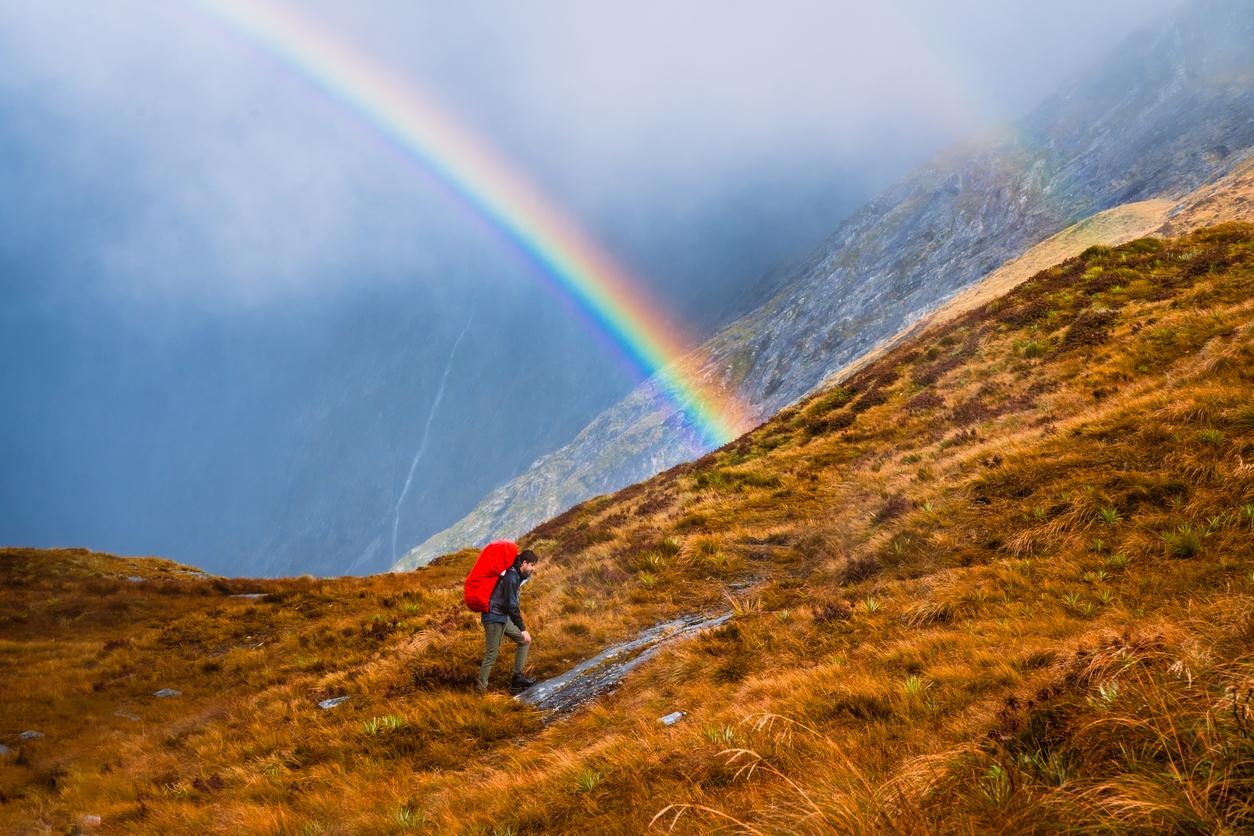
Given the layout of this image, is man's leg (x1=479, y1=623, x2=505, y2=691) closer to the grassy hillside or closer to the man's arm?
the man's arm

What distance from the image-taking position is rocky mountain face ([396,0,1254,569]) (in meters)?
128

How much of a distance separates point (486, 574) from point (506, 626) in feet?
3.43

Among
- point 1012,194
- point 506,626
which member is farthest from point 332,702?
point 1012,194

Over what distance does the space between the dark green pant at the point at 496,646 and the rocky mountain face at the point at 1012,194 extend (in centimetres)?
13987

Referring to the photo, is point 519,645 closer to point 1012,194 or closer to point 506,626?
point 506,626

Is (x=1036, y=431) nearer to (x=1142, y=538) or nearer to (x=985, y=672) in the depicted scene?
(x=1142, y=538)

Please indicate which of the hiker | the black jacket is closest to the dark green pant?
the hiker

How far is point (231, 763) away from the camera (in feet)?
31.9

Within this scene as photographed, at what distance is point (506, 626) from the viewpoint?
10805 millimetres

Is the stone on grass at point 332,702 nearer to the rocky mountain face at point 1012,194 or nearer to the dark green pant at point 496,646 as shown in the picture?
the dark green pant at point 496,646

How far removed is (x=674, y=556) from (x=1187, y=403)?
10317 mm

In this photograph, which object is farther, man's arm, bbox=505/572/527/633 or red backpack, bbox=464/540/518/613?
man's arm, bbox=505/572/527/633

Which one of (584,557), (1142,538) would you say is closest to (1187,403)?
(1142,538)

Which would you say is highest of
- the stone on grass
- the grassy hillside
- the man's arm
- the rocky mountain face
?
the rocky mountain face
